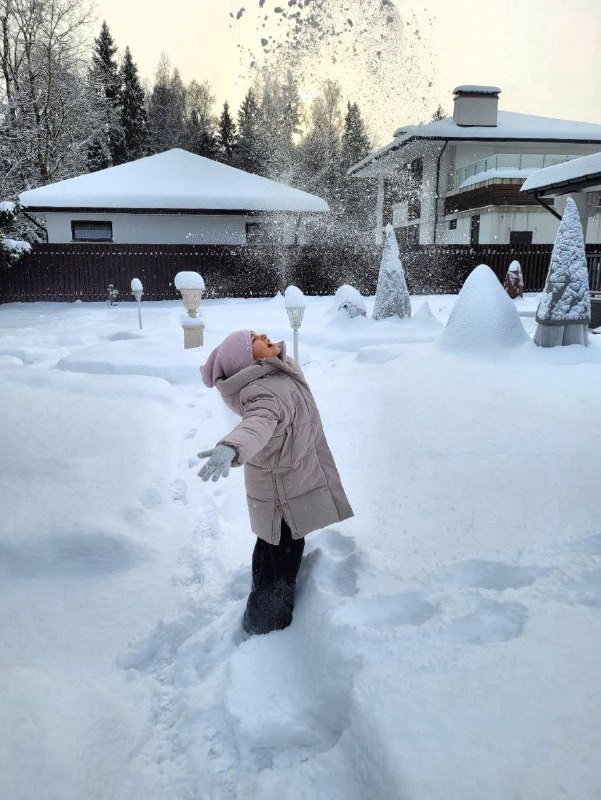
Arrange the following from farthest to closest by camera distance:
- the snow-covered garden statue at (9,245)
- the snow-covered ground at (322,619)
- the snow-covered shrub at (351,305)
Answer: the snow-covered garden statue at (9,245) → the snow-covered shrub at (351,305) → the snow-covered ground at (322,619)

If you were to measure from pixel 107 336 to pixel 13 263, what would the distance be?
26.1 ft

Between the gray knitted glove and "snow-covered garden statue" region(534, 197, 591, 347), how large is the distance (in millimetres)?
6599

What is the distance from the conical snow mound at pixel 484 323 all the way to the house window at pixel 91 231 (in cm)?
1601

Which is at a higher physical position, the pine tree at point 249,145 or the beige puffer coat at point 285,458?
the pine tree at point 249,145

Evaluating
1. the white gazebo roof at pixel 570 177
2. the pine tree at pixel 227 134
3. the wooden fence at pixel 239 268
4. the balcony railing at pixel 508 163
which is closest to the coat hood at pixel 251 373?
the white gazebo roof at pixel 570 177

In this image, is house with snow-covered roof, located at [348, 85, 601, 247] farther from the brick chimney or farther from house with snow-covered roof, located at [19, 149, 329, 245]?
house with snow-covered roof, located at [19, 149, 329, 245]

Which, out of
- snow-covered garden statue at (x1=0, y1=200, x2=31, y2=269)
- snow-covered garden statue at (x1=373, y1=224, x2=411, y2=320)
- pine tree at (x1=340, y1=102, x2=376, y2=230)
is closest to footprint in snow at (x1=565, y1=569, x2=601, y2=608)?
snow-covered garden statue at (x1=373, y1=224, x2=411, y2=320)

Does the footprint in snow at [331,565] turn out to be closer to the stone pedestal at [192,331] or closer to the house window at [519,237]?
the stone pedestal at [192,331]

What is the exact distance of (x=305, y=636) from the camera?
2449 mm

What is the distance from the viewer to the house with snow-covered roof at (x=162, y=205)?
61.5 ft

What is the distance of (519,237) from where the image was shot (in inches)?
940

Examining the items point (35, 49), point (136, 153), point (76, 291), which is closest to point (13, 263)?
point (76, 291)

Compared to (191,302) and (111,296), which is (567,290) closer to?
(191,302)

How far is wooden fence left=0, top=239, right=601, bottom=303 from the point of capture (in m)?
17.2
